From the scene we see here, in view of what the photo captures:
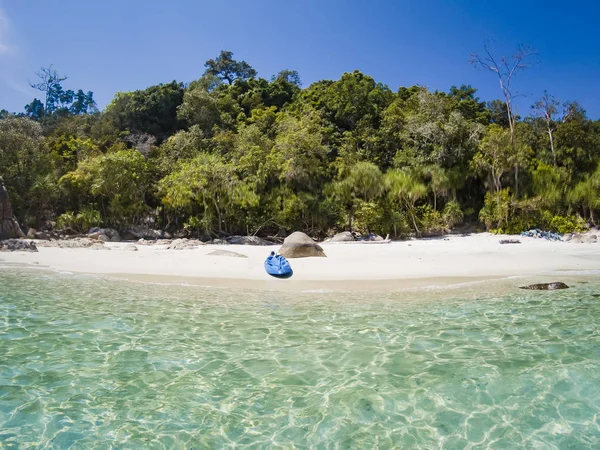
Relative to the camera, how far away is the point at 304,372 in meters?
4.74

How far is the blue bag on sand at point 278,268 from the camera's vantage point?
36.4ft

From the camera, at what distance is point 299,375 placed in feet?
15.3

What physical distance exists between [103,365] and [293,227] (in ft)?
55.5

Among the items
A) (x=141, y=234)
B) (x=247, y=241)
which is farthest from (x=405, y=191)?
(x=141, y=234)

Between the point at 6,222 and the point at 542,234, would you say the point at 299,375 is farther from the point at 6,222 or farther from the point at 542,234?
the point at 6,222

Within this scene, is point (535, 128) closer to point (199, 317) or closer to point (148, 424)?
point (199, 317)

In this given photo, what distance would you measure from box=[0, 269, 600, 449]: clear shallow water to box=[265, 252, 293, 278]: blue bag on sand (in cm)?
303

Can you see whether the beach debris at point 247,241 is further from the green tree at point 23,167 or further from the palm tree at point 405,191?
the green tree at point 23,167

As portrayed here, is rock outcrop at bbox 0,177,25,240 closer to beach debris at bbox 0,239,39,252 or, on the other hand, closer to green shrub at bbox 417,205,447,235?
beach debris at bbox 0,239,39,252

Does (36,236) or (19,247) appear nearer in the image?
(19,247)

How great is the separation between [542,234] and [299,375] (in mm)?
19211

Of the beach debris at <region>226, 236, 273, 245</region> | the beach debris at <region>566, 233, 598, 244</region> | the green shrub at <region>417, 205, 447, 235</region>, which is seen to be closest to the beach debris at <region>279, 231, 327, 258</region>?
the beach debris at <region>226, 236, 273, 245</region>

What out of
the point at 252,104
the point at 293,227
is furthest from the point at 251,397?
the point at 252,104

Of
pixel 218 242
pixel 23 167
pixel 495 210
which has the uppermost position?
pixel 23 167
